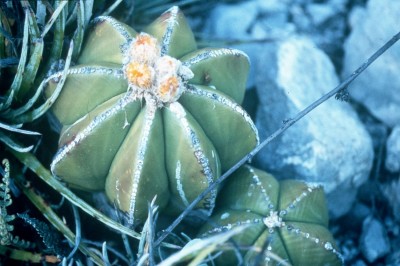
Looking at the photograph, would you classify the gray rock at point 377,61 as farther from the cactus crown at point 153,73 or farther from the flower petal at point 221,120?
the cactus crown at point 153,73

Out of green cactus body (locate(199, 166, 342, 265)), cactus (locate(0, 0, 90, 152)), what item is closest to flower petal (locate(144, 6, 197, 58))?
cactus (locate(0, 0, 90, 152))

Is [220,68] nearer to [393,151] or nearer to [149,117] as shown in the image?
[149,117]

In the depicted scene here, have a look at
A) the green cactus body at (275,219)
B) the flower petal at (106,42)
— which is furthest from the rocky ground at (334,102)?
the flower petal at (106,42)

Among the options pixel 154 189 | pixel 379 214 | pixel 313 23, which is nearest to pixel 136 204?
pixel 154 189

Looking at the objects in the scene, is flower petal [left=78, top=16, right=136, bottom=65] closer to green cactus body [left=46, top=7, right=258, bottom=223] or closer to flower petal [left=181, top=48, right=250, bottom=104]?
green cactus body [left=46, top=7, right=258, bottom=223]

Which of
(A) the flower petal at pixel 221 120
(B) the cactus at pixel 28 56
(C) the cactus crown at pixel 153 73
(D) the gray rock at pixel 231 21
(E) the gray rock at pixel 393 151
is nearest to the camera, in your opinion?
(C) the cactus crown at pixel 153 73
